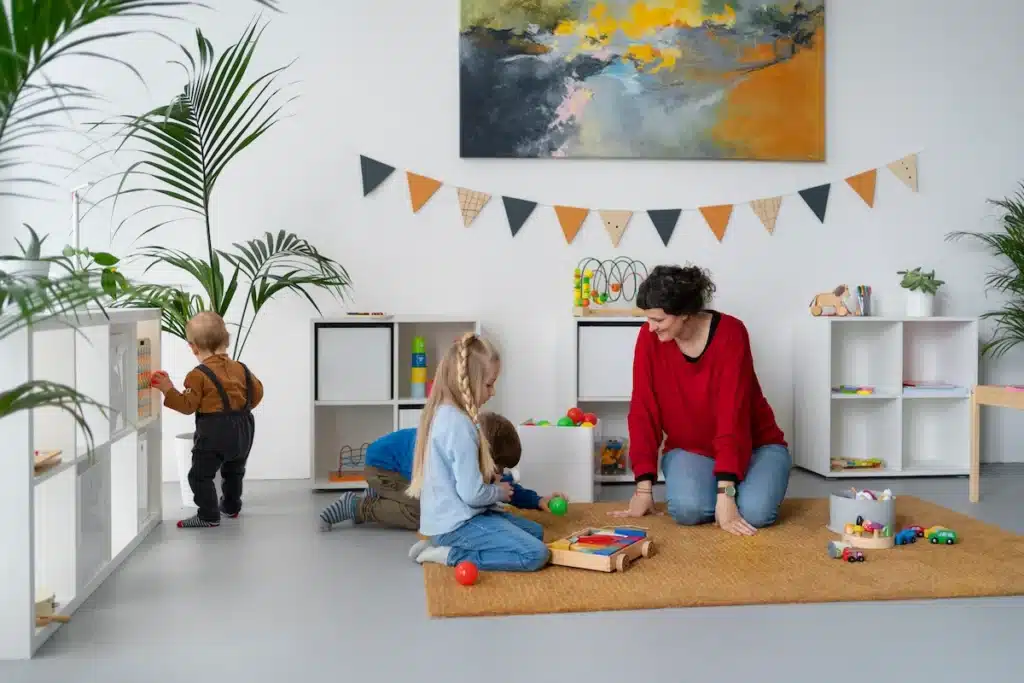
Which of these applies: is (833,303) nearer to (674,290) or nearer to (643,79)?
(643,79)

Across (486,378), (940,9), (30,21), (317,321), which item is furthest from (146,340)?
(940,9)

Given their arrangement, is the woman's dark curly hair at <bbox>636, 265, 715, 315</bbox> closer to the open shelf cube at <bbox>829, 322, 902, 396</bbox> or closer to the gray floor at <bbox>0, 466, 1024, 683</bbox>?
the gray floor at <bbox>0, 466, 1024, 683</bbox>

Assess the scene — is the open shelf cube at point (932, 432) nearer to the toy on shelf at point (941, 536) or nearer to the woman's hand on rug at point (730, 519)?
the toy on shelf at point (941, 536)

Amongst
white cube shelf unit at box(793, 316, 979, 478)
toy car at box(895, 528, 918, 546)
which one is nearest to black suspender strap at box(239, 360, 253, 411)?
toy car at box(895, 528, 918, 546)

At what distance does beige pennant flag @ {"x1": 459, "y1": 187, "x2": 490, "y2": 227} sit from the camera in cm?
490

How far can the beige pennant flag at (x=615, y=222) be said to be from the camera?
4996 millimetres

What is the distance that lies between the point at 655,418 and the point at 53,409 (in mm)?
2023

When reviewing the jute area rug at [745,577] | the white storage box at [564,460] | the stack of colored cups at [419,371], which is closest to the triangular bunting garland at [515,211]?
the stack of colored cups at [419,371]

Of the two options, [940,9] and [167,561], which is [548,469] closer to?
[167,561]

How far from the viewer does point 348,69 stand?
15.9ft

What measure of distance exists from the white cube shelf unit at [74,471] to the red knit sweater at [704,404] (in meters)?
1.76

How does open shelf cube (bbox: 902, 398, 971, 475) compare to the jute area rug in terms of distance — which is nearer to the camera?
the jute area rug

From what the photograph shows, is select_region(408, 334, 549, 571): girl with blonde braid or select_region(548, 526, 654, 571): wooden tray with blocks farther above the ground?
select_region(408, 334, 549, 571): girl with blonde braid

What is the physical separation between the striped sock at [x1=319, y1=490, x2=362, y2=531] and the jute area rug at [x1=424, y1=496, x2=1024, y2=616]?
0.75 metres
